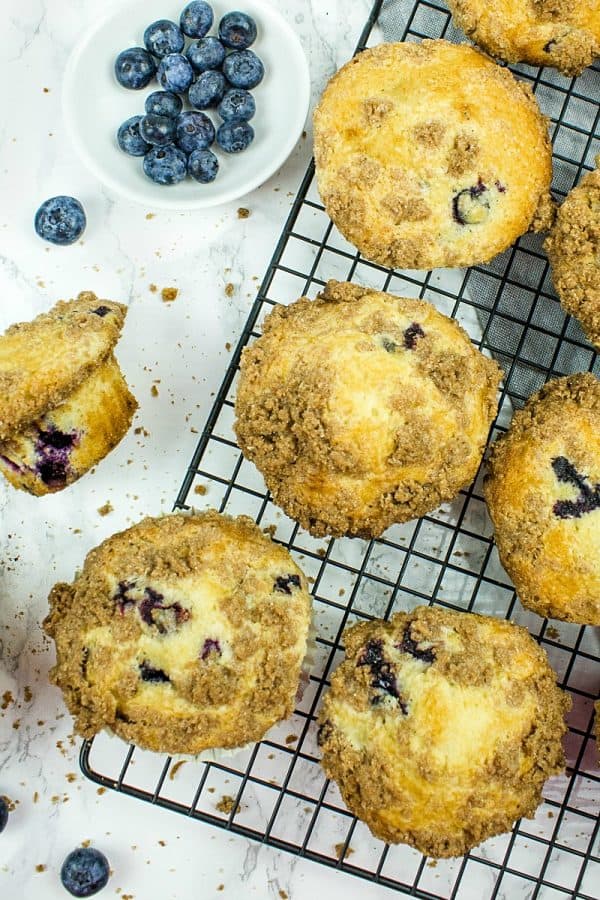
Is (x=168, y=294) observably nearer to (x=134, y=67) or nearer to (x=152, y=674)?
(x=134, y=67)

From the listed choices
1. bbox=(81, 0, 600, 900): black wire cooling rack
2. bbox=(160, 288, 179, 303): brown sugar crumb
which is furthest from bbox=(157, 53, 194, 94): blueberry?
bbox=(160, 288, 179, 303): brown sugar crumb

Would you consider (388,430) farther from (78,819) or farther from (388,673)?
(78,819)

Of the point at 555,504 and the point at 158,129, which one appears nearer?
the point at 555,504

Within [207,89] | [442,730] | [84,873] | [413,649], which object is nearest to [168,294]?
[207,89]

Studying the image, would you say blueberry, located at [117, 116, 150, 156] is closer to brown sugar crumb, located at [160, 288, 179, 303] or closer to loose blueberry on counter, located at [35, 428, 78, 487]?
brown sugar crumb, located at [160, 288, 179, 303]

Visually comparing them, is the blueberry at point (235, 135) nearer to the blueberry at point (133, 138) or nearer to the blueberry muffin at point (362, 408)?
the blueberry at point (133, 138)

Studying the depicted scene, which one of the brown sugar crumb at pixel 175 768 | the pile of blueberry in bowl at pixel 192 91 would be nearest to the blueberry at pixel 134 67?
the pile of blueberry in bowl at pixel 192 91

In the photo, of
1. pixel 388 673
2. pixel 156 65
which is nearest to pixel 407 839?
pixel 388 673
